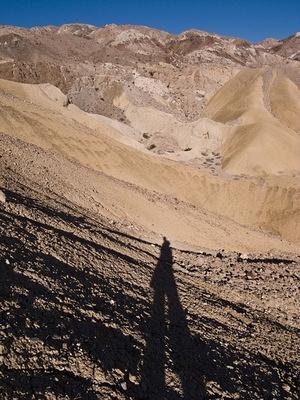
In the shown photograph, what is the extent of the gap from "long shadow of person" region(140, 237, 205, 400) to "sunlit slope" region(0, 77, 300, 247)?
1482cm

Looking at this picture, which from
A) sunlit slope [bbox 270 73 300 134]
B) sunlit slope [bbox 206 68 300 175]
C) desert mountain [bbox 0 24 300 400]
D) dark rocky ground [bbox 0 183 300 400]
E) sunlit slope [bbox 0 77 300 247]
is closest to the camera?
dark rocky ground [bbox 0 183 300 400]

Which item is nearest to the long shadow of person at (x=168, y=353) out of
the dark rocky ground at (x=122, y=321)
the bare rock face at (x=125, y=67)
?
the dark rocky ground at (x=122, y=321)

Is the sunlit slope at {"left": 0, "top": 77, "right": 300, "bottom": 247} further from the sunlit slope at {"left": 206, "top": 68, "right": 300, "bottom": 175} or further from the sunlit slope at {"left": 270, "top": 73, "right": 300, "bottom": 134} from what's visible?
the sunlit slope at {"left": 270, "top": 73, "right": 300, "bottom": 134}

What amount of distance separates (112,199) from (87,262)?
25.8 feet

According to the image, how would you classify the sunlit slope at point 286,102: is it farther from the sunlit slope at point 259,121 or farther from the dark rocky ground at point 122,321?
the dark rocky ground at point 122,321

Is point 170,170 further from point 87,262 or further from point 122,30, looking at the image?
point 122,30

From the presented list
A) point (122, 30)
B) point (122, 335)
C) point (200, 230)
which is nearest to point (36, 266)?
point (122, 335)

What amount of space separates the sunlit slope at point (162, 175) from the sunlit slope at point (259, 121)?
2762 mm

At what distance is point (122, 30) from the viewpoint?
276ft

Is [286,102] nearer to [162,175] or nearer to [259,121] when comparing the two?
[259,121]

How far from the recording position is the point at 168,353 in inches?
235

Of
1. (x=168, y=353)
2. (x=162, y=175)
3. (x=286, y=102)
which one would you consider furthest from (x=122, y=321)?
(x=286, y=102)

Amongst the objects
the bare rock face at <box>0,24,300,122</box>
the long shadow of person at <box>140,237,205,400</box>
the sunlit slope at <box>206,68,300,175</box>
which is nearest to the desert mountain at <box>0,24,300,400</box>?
the long shadow of person at <box>140,237,205,400</box>

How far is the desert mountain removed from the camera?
5156mm
